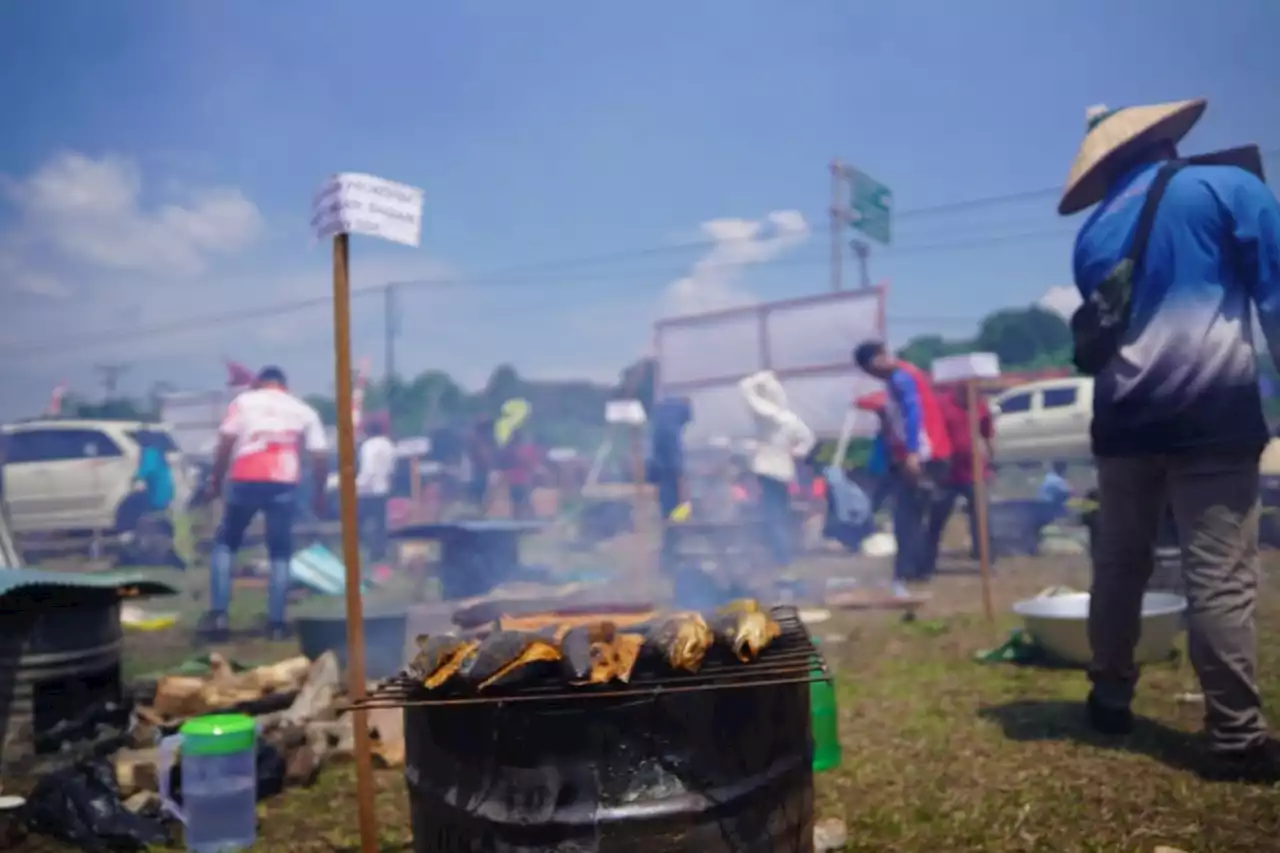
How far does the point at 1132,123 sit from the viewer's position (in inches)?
136

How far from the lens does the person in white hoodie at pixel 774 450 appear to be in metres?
8.54

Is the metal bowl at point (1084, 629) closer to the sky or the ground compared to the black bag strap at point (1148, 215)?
closer to the ground

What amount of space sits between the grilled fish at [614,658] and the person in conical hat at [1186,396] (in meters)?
2.07

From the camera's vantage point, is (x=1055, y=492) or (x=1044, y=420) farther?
(x=1044, y=420)

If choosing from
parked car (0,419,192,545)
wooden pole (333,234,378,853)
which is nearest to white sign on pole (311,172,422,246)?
wooden pole (333,234,378,853)

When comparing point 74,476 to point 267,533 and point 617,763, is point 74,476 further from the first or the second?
point 617,763

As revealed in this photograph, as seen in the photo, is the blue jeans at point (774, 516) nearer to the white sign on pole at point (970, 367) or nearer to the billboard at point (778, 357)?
the billboard at point (778, 357)

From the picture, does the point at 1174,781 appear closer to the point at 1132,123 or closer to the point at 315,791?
the point at 1132,123

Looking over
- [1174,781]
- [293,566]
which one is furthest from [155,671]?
[1174,781]

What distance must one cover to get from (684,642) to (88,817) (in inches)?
93.5

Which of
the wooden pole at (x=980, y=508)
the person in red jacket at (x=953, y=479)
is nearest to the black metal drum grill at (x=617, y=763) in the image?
the wooden pole at (x=980, y=508)

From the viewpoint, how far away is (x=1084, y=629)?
448 centimetres

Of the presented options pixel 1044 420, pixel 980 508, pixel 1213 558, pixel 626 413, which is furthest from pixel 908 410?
pixel 1044 420

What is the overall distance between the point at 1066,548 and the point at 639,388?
16.5 feet
